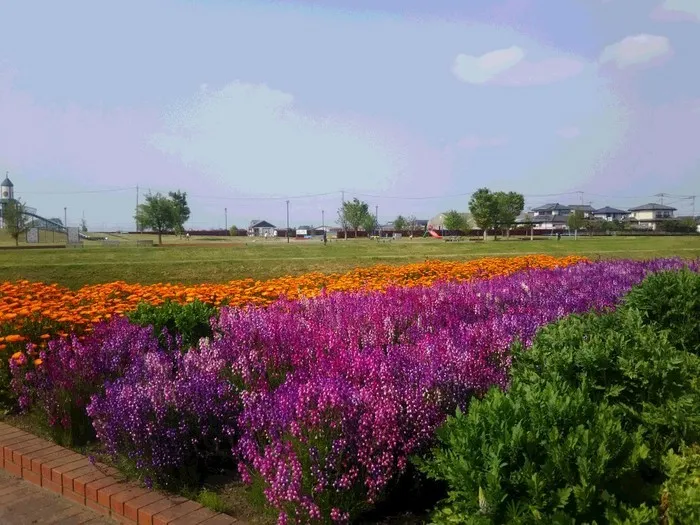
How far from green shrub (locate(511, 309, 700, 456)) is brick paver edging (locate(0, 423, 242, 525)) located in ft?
5.88

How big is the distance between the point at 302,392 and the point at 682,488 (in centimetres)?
169

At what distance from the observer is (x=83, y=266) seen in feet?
58.7

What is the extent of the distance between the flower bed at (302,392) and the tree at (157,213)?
202ft

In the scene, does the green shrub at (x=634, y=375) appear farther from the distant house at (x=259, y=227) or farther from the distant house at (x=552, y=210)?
the distant house at (x=552, y=210)

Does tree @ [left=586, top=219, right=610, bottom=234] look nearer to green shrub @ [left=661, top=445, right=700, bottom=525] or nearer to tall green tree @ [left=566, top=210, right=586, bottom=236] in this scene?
tall green tree @ [left=566, top=210, right=586, bottom=236]

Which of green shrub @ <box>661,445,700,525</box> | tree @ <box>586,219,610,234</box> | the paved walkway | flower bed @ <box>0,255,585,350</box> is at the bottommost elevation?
the paved walkway

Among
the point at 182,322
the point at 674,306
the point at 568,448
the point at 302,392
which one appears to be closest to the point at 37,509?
the point at 302,392

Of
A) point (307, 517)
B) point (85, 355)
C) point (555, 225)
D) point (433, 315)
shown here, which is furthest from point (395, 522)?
point (555, 225)

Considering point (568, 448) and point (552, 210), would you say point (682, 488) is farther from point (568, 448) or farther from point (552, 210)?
point (552, 210)

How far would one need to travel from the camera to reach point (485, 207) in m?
76.5

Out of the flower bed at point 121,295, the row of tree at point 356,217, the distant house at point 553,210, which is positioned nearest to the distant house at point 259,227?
the row of tree at point 356,217


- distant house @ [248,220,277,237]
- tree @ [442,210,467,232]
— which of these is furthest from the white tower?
tree @ [442,210,467,232]

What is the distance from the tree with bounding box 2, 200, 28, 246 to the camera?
4812cm

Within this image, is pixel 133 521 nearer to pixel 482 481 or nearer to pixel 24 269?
pixel 482 481
